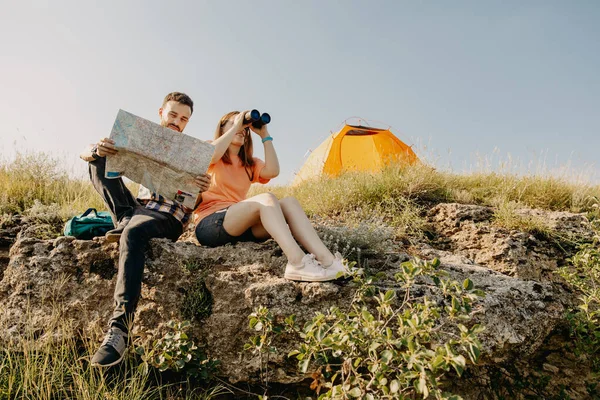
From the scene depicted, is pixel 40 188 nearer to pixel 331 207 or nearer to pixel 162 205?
pixel 162 205

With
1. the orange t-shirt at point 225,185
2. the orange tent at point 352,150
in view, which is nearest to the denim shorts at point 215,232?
the orange t-shirt at point 225,185

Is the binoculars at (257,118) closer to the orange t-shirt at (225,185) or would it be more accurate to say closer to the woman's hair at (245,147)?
the woman's hair at (245,147)

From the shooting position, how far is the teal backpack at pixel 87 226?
2.98m

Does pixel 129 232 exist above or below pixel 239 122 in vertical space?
below

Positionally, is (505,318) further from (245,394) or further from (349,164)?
(349,164)

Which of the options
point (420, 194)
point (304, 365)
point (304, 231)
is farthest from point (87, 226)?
point (420, 194)

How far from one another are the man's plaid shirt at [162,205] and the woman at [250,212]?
16cm

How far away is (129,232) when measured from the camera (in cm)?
265

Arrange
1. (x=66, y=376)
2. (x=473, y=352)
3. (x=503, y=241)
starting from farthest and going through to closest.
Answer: (x=503, y=241)
(x=66, y=376)
(x=473, y=352)

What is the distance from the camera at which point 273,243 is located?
10.1 feet

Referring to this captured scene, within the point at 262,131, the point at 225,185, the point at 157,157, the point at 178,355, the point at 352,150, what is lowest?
the point at 178,355

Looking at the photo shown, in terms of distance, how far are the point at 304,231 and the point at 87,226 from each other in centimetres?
165

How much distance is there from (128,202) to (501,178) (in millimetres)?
5056

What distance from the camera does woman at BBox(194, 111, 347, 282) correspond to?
257cm
